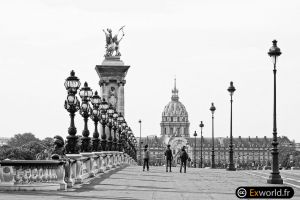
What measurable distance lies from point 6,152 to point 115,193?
155720 mm

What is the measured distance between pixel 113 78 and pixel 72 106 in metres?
87.9

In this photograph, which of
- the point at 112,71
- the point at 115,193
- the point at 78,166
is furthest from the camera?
the point at 112,71

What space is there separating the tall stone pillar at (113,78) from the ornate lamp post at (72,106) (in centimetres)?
8614

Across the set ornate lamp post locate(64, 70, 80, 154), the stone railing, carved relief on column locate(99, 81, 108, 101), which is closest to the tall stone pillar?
carved relief on column locate(99, 81, 108, 101)

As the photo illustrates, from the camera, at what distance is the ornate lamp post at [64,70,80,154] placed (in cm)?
3130

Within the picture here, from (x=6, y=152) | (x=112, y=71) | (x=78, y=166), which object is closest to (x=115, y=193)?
(x=78, y=166)

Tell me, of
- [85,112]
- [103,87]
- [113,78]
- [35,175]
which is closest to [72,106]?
[35,175]

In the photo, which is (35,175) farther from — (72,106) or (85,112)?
(85,112)

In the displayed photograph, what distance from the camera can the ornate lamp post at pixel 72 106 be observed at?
31.3 m

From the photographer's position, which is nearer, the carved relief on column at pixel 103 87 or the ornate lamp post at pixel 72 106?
the ornate lamp post at pixel 72 106

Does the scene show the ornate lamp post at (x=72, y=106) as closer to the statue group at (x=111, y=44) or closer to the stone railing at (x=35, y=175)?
the stone railing at (x=35, y=175)

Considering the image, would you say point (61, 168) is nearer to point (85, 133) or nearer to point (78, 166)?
point (78, 166)

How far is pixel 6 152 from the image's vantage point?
180m

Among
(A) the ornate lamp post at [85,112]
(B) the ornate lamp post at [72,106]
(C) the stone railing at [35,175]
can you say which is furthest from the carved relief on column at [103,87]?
(C) the stone railing at [35,175]
